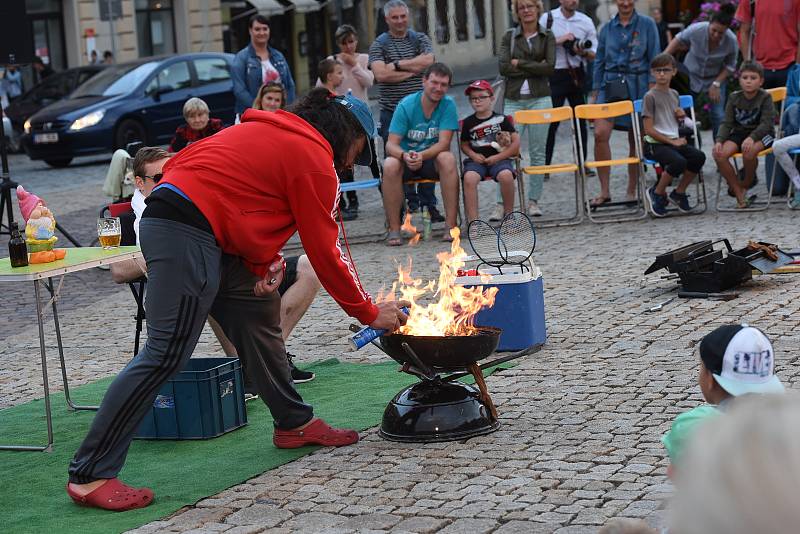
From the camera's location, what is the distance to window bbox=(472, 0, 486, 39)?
43.4 metres

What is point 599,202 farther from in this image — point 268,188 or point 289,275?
point 268,188

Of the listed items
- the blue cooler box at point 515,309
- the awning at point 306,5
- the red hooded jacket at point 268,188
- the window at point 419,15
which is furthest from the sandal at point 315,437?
the window at point 419,15

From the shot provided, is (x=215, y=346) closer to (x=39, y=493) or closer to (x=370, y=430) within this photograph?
(x=370, y=430)

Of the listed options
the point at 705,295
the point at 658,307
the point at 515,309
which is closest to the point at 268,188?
the point at 515,309

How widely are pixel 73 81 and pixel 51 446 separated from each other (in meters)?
20.0

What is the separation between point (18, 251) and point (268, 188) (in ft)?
4.66

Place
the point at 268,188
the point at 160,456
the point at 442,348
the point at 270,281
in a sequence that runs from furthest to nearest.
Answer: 1. the point at 160,456
2. the point at 442,348
3. the point at 270,281
4. the point at 268,188

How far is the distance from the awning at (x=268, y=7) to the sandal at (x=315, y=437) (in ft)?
97.0

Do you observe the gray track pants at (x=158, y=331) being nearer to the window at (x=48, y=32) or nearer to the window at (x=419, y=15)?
the window at (x=48, y=32)

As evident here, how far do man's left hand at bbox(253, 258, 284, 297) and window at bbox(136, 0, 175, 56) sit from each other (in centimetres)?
2929

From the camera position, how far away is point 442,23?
42.0 meters

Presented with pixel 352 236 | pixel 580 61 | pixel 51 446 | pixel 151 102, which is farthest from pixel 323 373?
pixel 151 102

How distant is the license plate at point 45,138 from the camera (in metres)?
21.9

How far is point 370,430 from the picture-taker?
624 cm
